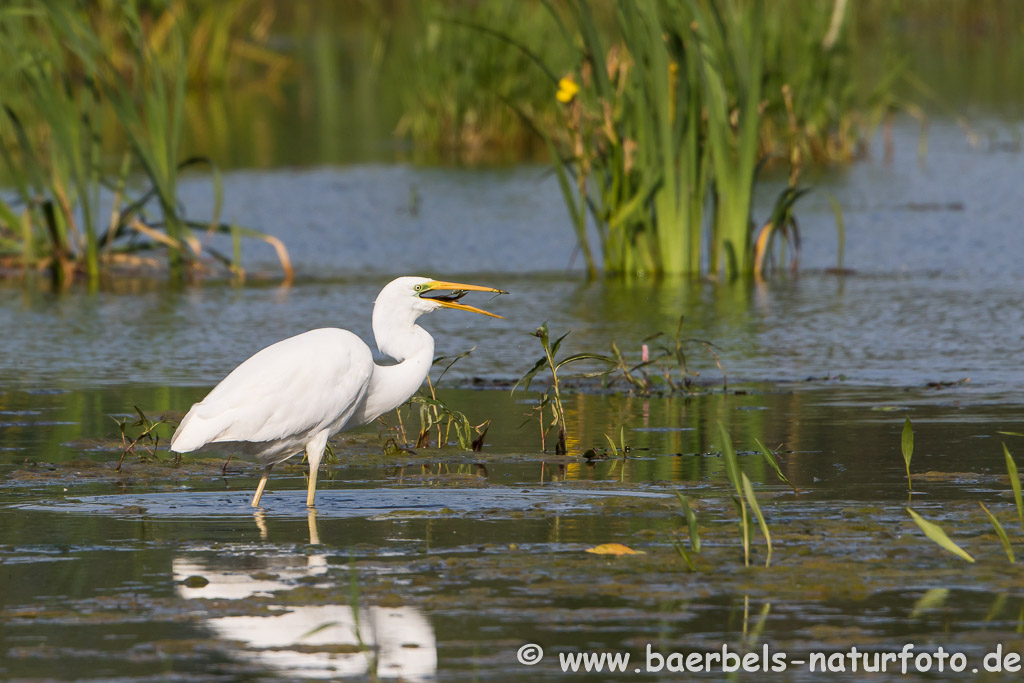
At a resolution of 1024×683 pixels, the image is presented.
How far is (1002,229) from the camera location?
1477 centimetres

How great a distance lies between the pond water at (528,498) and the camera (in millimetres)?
4262

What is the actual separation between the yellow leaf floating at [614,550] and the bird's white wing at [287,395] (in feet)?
4.73

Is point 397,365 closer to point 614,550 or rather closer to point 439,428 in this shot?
point 439,428

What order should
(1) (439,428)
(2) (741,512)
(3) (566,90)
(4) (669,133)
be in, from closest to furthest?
1. (2) (741,512)
2. (1) (439,428)
3. (4) (669,133)
4. (3) (566,90)

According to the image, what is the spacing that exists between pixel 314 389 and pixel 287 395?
0.34ft

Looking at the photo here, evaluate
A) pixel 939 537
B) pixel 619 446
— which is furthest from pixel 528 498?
pixel 939 537

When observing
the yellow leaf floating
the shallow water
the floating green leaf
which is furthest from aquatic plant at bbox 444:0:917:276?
the floating green leaf

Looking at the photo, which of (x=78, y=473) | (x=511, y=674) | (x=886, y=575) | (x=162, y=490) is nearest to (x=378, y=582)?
(x=511, y=674)

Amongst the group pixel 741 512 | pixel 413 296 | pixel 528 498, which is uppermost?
pixel 413 296

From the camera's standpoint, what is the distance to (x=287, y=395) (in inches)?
237

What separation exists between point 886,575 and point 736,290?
7139mm

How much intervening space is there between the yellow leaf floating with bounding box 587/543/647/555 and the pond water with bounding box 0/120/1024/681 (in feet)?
0.12

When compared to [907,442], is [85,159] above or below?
above

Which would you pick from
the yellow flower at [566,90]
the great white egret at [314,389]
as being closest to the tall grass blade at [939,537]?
the great white egret at [314,389]
